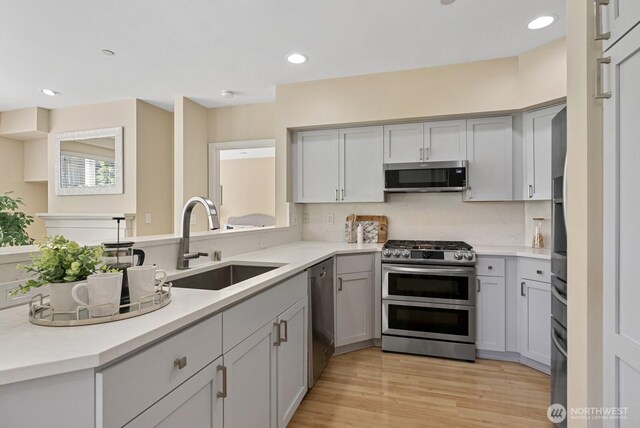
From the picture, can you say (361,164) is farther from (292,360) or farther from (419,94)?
(292,360)

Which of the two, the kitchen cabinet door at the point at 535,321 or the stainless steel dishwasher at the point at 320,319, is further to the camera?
Answer: the kitchen cabinet door at the point at 535,321

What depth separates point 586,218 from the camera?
1208mm

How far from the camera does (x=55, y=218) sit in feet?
13.7

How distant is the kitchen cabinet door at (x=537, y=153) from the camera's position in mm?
2764

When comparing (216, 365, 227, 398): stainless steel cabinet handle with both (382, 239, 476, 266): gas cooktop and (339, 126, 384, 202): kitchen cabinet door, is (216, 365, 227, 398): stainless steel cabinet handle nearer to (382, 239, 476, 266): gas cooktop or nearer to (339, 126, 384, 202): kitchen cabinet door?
(382, 239, 476, 266): gas cooktop

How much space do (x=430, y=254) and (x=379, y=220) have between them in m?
0.90

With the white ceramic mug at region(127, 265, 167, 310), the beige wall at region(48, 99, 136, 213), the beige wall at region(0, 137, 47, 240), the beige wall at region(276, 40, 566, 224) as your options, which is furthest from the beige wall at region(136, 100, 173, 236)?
the white ceramic mug at region(127, 265, 167, 310)

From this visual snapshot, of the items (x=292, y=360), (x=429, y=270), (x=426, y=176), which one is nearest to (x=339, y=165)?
(x=426, y=176)

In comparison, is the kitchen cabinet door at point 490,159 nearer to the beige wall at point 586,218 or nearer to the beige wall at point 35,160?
the beige wall at point 586,218

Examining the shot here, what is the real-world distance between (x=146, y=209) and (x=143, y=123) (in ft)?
3.54

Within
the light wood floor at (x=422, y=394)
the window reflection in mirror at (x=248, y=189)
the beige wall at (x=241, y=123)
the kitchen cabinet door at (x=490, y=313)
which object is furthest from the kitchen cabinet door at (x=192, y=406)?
the window reflection in mirror at (x=248, y=189)
